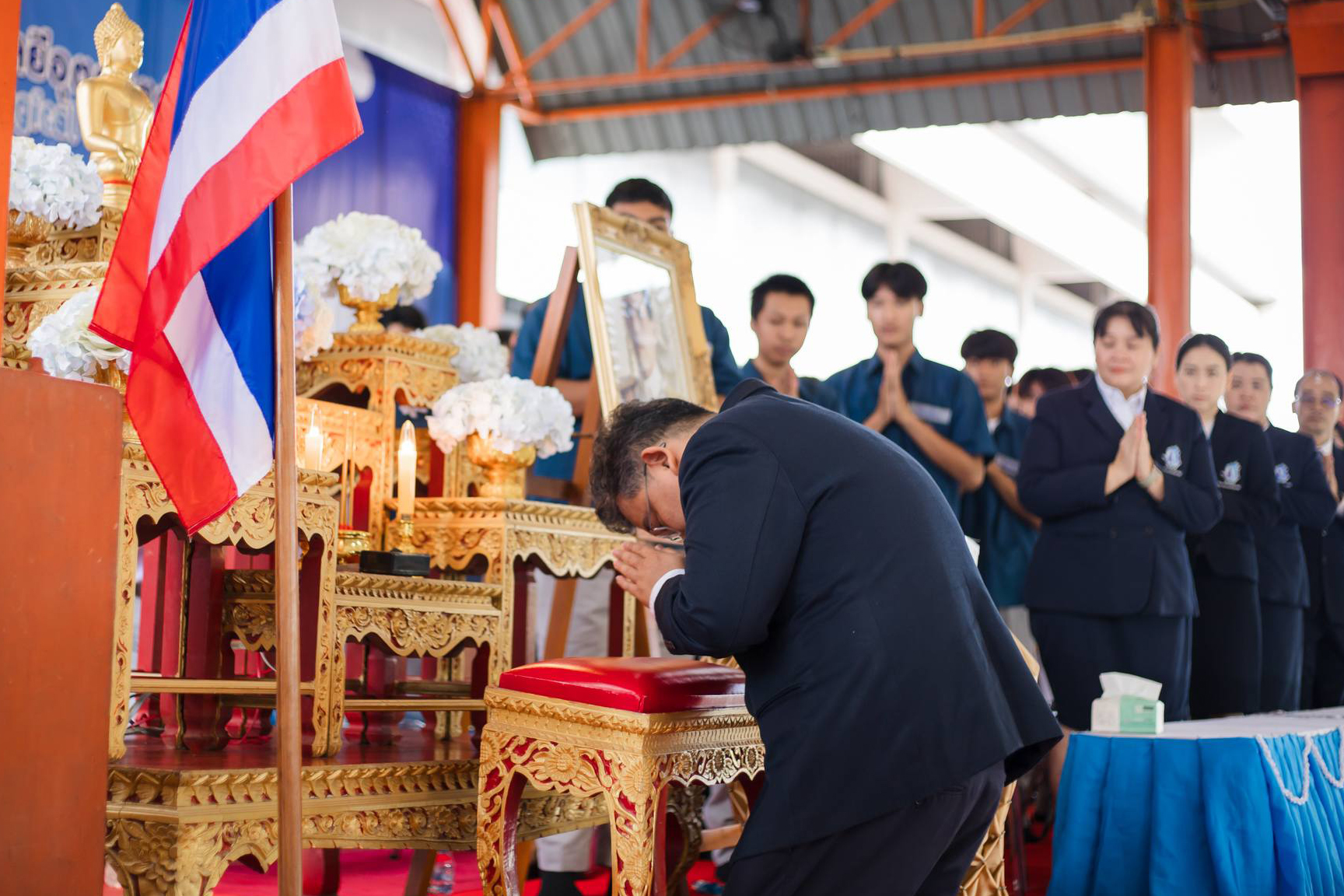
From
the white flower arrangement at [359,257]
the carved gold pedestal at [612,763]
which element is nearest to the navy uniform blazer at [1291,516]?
the carved gold pedestal at [612,763]

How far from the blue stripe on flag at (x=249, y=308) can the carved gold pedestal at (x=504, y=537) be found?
983 mm

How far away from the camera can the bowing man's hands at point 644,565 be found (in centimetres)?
221

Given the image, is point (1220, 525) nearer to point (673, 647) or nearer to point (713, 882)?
point (713, 882)

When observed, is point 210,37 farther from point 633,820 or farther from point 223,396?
point 633,820

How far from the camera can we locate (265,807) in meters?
2.40

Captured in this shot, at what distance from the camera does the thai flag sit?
80.9 inches

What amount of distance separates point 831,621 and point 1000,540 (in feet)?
10.1

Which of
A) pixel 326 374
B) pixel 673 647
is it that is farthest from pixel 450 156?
pixel 673 647

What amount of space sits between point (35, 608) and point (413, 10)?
8.46 meters

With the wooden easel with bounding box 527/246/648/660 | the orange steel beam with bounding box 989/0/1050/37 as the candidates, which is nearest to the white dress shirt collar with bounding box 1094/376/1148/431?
the wooden easel with bounding box 527/246/648/660

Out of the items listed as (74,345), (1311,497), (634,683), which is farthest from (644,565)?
(1311,497)

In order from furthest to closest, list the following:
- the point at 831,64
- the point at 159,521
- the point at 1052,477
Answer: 1. the point at 831,64
2. the point at 1052,477
3. the point at 159,521

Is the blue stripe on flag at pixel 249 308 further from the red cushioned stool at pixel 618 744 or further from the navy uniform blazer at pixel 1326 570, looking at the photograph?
the navy uniform blazer at pixel 1326 570

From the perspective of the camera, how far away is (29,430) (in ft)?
5.57
